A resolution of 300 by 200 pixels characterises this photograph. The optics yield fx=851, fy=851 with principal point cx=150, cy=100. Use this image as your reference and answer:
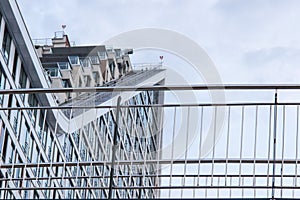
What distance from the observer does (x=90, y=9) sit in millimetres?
76250

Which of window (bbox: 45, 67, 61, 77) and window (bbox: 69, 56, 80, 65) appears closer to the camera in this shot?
window (bbox: 45, 67, 61, 77)

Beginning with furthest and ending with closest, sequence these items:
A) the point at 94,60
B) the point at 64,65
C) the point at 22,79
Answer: the point at 94,60 → the point at 64,65 → the point at 22,79

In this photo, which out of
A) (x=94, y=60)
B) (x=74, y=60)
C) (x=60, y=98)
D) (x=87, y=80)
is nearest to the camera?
(x=60, y=98)

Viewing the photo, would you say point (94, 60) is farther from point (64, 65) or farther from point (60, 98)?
point (60, 98)

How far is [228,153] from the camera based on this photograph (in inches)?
304

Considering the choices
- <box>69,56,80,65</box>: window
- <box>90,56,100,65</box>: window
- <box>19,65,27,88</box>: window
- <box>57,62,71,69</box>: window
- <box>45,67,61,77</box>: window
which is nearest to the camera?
<box>19,65,27,88</box>: window

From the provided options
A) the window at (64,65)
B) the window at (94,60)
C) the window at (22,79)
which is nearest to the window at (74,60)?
the window at (64,65)

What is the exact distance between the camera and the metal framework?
23.6ft

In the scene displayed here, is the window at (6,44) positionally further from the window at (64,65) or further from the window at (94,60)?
the window at (94,60)

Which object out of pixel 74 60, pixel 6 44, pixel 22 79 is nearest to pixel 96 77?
pixel 74 60

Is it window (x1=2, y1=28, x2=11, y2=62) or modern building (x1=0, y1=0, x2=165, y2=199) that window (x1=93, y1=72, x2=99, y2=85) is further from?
window (x1=2, y1=28, x2=11, y2=62)

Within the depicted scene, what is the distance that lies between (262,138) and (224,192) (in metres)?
0.82

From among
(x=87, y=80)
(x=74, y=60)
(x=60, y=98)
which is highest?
(x=74, y=60)

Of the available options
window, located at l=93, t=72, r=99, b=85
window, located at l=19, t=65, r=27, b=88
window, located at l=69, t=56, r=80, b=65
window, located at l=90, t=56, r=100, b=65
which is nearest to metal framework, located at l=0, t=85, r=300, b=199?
window, located at l=19, t=65, r=27, b=88
